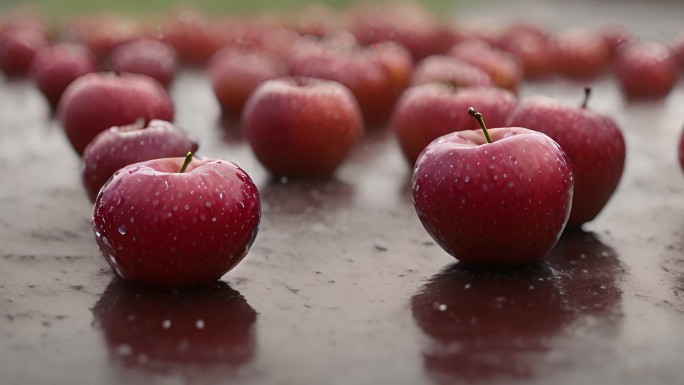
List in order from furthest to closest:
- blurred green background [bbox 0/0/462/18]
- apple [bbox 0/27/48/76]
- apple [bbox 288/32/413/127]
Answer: blurred green background [bbox 0/0/462/18]
apple [bbox 0/27/48/76]
apple [bbox 288/32/413/127]

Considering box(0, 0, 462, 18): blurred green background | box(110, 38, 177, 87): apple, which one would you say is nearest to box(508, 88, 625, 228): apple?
box(110, 38, 177, 87): apple

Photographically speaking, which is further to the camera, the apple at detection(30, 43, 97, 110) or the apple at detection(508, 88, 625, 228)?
the apple at detection(30, 43, 97, 110)

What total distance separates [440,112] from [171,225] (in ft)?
2.74

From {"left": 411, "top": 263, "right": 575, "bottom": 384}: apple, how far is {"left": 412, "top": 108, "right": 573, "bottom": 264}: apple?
4 centimetres

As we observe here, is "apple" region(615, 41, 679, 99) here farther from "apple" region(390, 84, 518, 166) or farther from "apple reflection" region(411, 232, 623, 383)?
"apple reflection" region(411, 232, 623, 383)

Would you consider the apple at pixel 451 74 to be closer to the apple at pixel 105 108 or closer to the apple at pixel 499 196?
the apple at pixel 105 108

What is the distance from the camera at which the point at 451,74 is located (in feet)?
7.82

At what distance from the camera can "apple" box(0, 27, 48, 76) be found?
3.23 m

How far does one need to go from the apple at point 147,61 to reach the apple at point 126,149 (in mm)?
1200

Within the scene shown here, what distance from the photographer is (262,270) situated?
137cm

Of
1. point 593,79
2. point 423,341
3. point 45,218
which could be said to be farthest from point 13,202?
point 593,79

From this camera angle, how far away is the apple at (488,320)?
101 cm

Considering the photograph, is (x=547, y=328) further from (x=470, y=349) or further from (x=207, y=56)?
(x=207, y=56)

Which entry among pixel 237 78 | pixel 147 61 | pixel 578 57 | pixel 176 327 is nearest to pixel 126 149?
pixel 176 327
